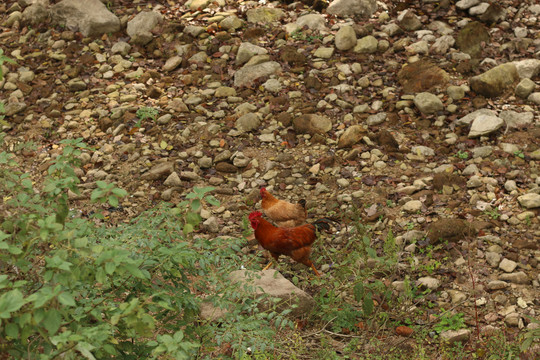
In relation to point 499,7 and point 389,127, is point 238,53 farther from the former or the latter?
point 499,7

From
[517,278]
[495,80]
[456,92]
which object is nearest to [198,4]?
[456,92]

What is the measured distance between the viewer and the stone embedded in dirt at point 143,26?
744cm

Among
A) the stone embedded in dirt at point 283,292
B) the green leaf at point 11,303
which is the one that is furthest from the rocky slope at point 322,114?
the green leaf at point 11,303

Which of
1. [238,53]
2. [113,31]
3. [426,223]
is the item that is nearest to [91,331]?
[426,223]

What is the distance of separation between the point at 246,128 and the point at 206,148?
0.49 m

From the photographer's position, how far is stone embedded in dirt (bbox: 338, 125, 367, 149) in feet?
19.2

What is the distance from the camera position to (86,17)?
767cm

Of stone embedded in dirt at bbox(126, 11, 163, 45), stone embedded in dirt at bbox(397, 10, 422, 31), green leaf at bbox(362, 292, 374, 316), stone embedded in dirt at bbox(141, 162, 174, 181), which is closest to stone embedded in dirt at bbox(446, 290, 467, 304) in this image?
green leaf at bbox(362, 292, 374, 316)

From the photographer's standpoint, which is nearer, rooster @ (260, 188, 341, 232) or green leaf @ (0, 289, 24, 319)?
green leaf @ (0, 289, 24, 319)

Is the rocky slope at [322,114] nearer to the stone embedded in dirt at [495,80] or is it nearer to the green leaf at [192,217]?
the stone embedded in dirt at [495,80]

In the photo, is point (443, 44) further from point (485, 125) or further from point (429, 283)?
point (429, 283)

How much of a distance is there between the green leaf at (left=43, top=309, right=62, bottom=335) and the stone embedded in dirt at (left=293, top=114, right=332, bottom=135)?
4358 mm

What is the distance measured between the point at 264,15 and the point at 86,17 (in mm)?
2391

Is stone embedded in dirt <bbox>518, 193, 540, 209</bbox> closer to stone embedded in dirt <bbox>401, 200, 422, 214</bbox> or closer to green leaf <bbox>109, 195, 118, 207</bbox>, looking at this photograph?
stone embedded in dirt <bbox>401, 200, 422, 214</bbox>
